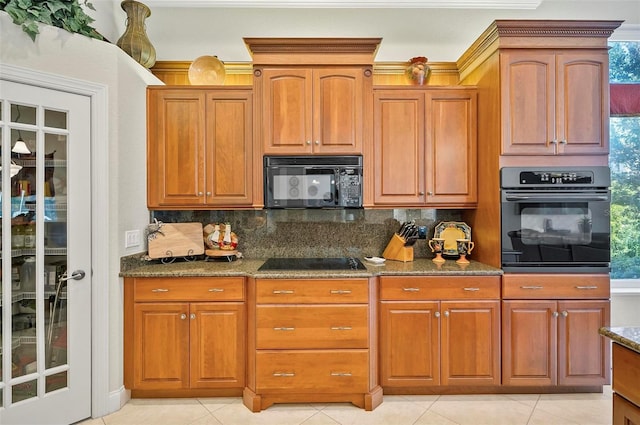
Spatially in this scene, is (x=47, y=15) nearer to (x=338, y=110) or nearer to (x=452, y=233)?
(x=338, y=110)

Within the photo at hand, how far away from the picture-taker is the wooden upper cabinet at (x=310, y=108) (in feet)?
8.45

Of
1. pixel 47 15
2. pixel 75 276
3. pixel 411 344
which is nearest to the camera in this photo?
pixel 47 15

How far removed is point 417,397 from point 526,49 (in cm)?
257

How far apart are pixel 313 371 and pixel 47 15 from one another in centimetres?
271

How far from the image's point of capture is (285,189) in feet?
8.50

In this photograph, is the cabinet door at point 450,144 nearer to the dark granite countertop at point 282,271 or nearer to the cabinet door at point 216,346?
the dark granite countertop at point 282,271

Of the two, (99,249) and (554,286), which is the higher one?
(99,249)

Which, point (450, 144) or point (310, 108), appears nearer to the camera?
point (310, 108)

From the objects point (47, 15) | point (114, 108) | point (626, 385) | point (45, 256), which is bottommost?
point (626, 385)

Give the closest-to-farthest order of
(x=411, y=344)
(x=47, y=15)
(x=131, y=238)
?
(x=47, y=15) → (x=411, y=344) → (x=131, y=238)

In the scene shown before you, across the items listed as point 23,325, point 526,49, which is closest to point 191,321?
point 23,325

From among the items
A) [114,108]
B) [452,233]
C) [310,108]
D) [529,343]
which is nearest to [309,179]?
[310,108]

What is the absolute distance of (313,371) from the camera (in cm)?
227

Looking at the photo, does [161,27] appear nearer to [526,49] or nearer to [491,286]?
[526,49]
